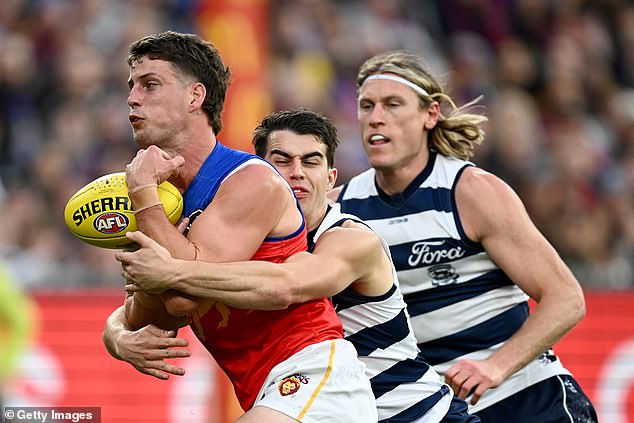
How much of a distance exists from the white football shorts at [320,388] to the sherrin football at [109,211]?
0.76 m

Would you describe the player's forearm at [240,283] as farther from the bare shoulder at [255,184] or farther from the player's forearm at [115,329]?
the player's forearm at [115,329]

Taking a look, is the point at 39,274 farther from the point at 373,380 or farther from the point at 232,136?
the point at 373,380

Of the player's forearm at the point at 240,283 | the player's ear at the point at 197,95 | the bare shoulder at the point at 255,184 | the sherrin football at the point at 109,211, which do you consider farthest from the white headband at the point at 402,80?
the player's forearm at the point at 240,283

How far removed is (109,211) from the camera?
15.3 ft

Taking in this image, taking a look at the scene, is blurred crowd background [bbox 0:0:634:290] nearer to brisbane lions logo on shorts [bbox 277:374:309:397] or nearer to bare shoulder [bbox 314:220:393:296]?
bare shoulder [bbox 314:220:393:296]

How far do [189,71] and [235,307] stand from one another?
3.37 feet

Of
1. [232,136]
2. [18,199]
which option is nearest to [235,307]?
[232,136]

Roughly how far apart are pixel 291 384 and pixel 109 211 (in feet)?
3.30

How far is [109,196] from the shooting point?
4699 mm

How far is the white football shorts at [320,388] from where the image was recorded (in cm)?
451

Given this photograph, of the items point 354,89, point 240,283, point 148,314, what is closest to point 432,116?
point 148,314

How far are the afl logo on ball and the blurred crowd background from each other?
562 cm
